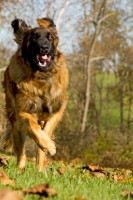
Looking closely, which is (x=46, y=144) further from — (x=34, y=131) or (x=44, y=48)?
(x=44, y=48)

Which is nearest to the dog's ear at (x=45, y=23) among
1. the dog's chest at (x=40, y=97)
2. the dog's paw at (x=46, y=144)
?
the dog's chest at (x=40, y=97)

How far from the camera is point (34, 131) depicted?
695 centimetres

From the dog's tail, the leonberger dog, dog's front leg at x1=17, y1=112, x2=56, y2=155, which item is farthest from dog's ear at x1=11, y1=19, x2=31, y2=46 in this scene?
the dog's tail

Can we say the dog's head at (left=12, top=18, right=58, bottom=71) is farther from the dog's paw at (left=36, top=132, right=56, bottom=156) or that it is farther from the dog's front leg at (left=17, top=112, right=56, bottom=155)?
the dog's paw at (left=36, top=132, right=56, bottom=156)

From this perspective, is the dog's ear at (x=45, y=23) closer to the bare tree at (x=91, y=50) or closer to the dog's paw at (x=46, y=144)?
the dog's paw at (x=46, y=144)

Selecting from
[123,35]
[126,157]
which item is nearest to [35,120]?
[126,157]

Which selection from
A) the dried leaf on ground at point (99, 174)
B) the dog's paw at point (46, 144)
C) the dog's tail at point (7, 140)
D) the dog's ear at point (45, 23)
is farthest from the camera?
the dog's tail at point (7, 140)

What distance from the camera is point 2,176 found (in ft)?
15.2

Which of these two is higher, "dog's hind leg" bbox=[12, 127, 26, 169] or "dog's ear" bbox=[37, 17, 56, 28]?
"dog's ear" bbox=[37, 17, 56, 28]

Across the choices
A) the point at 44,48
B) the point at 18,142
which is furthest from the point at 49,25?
the point at 18,142

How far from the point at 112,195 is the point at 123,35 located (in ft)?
115

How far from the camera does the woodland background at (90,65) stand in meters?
27.2

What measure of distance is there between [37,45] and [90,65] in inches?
1234

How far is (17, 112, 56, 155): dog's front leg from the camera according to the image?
6.76m
